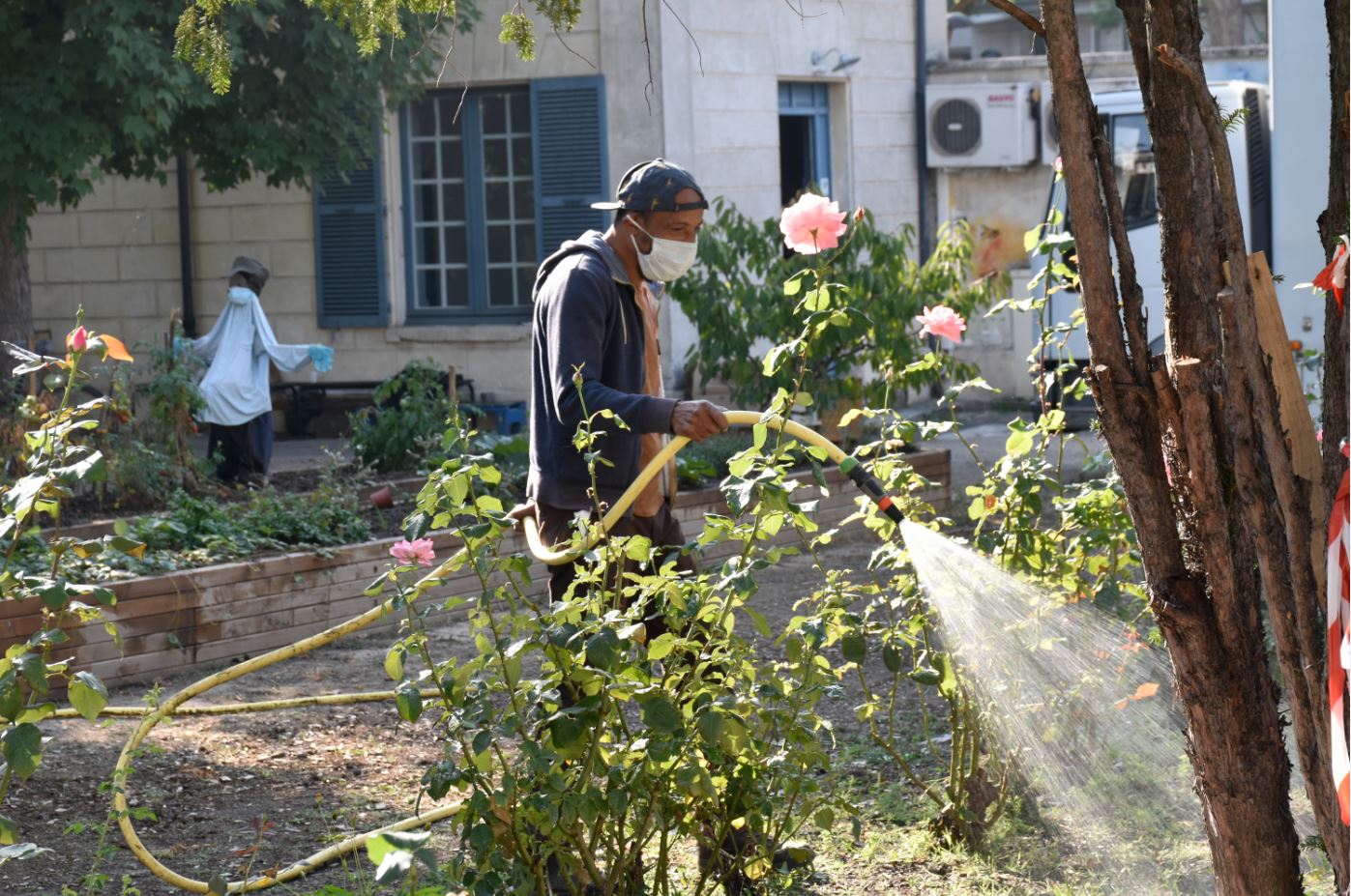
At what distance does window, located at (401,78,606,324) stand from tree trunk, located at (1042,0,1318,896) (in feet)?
34.9

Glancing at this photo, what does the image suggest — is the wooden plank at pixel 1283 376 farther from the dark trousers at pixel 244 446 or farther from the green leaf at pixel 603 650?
the dark trousers at pixel 244 446

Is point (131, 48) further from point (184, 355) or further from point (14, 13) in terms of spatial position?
point (184, 355)

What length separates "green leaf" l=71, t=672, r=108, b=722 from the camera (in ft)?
9.98

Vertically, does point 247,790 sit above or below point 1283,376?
below

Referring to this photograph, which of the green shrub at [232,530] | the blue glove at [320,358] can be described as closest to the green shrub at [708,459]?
the green shrub at [232,530]

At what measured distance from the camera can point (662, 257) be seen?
4.16 meters

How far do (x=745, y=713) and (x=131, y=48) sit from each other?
25.7ft

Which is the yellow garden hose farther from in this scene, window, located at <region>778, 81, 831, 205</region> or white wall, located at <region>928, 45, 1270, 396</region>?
white wall, located at <region>928, 45, 1270, 396</region>

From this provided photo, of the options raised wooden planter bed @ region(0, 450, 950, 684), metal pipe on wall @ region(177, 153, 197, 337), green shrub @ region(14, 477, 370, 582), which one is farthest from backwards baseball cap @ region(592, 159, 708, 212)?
metal pipe on wall @ region(177, 153, 197, 337)

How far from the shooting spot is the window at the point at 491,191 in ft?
43.6

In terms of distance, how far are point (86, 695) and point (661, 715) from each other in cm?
108

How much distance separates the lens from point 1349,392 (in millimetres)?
2479

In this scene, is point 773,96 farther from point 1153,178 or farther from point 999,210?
point 1153,178

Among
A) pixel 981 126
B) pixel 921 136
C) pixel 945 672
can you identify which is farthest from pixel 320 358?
pixel 981 126
